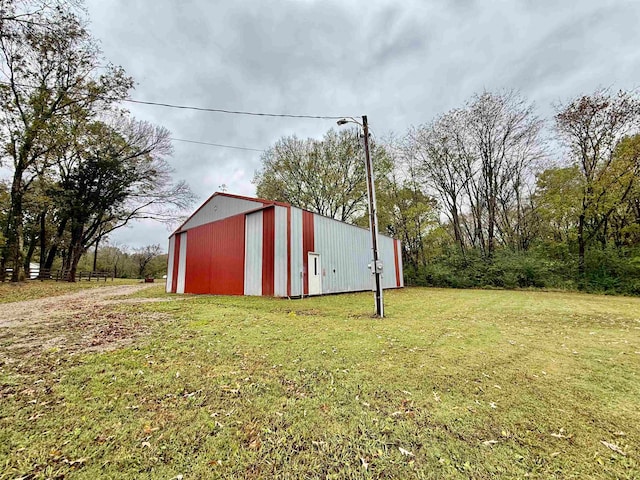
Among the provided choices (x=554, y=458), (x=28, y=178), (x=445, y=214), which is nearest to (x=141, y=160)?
(x=28, y=178)

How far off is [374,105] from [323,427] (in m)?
12.5

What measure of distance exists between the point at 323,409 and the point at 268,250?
8.63m

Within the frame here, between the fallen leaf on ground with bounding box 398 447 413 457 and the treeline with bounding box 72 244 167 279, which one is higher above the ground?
the treeline with bounding box 72 244 167 279

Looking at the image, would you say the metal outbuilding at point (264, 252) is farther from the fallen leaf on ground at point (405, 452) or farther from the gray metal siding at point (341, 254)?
the fallen leaf on ground at point (405, 452)

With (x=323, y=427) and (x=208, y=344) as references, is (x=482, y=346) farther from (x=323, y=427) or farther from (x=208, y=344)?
(x=208, y=344)

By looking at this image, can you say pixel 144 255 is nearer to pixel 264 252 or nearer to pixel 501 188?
pixel 264 252

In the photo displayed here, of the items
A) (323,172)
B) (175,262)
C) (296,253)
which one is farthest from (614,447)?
(323,172)

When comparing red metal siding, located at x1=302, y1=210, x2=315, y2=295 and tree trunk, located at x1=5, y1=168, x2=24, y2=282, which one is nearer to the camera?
red metal siding, located at x1=302, y1=210, x2=315, y2=295

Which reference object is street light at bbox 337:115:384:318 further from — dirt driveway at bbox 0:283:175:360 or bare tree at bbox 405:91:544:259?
bare tree at bbox 405:91:544:259

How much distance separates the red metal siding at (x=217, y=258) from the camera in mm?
11695

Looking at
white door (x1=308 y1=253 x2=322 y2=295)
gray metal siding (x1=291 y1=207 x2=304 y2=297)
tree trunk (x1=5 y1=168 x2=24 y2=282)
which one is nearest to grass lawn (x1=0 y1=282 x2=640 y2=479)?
gray metal siding (x1=291 y1=207 x2=304 y2=297)

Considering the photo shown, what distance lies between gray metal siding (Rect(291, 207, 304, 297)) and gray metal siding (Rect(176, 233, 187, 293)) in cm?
740

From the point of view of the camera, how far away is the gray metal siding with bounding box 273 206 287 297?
33.7 ft

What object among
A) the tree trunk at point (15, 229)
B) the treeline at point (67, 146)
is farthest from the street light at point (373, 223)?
the tree trunk at point (15, 229)
